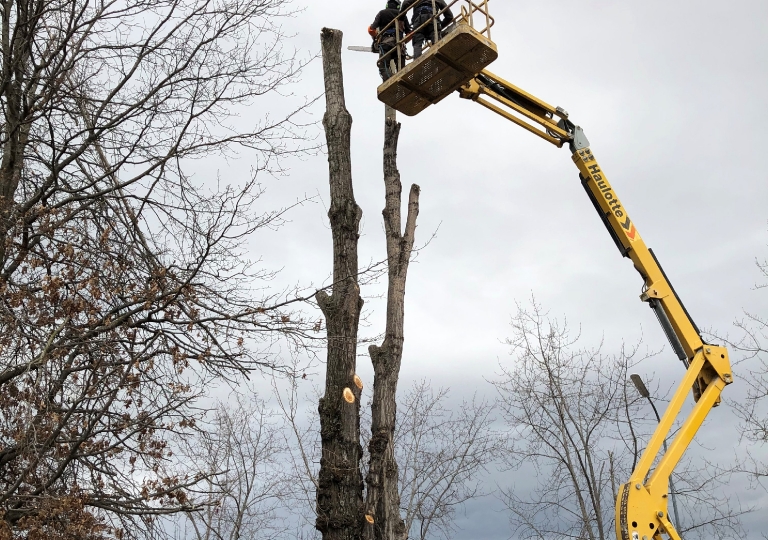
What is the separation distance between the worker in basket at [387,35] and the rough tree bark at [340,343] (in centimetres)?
58

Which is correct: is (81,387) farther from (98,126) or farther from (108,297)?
(98,126)

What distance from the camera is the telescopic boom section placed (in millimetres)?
7191

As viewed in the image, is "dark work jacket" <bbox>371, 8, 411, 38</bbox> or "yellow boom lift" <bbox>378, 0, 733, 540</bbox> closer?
"yellow boom lift" <bbox>378, 0, 733, 540</bbox>

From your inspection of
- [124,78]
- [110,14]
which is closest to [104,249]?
[124,78]

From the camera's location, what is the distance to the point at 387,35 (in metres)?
8.44

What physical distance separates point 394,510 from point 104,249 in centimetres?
495

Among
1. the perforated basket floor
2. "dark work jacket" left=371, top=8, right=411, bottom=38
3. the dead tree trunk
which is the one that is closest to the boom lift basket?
the perforated basket floor

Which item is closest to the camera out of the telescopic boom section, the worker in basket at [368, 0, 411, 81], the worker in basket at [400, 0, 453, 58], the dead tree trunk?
the telescopic boom section

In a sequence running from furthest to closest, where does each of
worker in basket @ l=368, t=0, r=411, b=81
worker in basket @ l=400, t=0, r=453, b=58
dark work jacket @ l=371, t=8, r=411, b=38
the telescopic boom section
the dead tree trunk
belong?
the dead tree trunk, dark work jacket @ l=371, t=8, r=411, b=38, worker in basket @ l=368, t=0, r=411, b=81, worker in basket @ l=400, t=0, r=453, b=58, the telescopic boom section

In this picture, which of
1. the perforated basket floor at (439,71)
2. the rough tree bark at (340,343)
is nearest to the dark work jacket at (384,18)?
the rough tree bark at (340,343)

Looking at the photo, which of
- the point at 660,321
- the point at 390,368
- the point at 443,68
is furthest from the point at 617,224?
the point at 390,368

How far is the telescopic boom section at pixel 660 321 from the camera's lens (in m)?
7.19

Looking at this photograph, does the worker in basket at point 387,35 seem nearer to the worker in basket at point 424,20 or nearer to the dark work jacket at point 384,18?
the dark work jacket at point 384,18

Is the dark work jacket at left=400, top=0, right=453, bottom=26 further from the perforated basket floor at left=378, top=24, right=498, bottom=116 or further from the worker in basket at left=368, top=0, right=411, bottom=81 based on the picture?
the perforated basket floor at left=378, top=24, right=498, bottom=116
